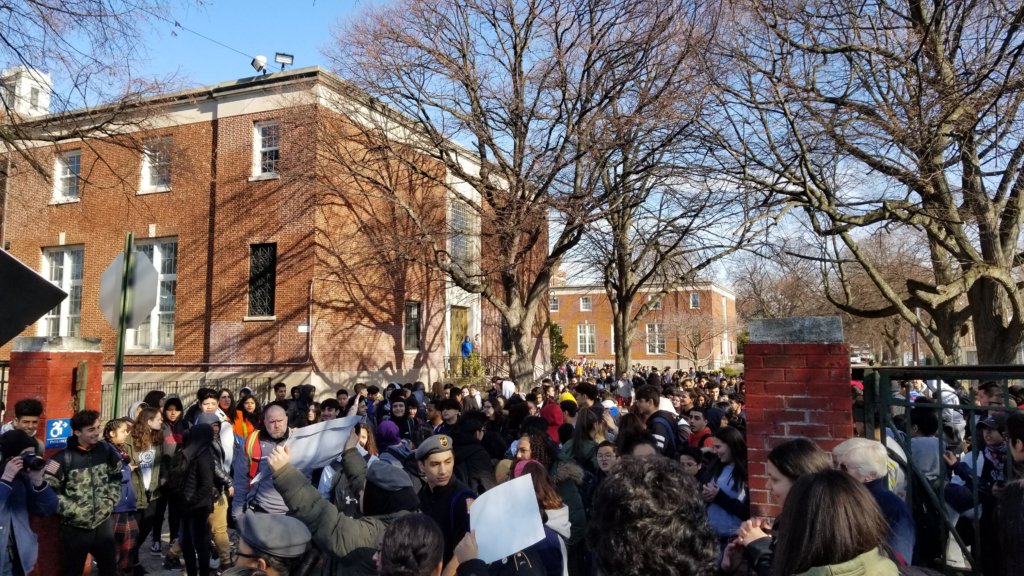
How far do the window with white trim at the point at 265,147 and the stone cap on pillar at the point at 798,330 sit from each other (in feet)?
70.7

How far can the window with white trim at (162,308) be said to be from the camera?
24766mm

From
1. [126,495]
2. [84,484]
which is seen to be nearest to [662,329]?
[126,495]

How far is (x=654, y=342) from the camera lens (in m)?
64.6

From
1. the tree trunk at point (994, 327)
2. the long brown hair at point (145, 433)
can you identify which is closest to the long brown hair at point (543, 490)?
the long brown hair at point (145, 433)

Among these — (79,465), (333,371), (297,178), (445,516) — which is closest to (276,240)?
(297,178)

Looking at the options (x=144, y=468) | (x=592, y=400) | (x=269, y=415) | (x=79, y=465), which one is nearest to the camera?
(x=79, y=465)

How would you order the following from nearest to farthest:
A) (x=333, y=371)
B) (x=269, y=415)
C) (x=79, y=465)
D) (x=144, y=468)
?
1. (x=79, y=465)
2. (x=269, y=415)
3. (x=144, y=468)
4. (x=333, y=371)

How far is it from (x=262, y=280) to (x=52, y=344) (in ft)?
48.1

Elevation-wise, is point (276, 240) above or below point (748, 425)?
above

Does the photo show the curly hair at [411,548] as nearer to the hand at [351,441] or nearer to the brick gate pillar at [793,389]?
the hand at [351,441]

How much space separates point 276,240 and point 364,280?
316 centimetres

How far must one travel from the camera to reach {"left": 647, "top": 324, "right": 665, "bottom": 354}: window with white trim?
207ft

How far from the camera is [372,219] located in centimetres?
2438

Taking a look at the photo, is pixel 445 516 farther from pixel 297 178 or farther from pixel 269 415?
pixel 297 178
